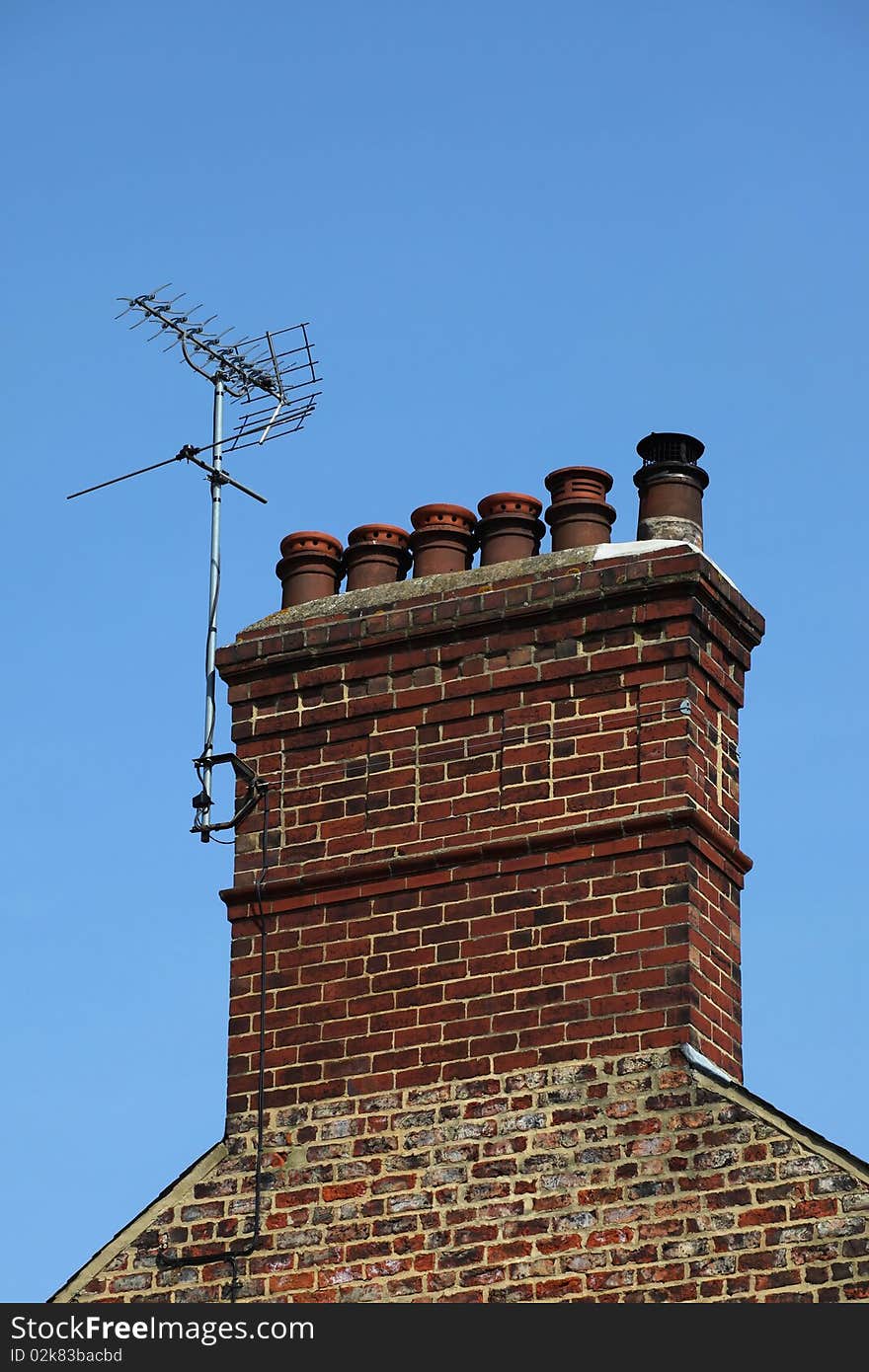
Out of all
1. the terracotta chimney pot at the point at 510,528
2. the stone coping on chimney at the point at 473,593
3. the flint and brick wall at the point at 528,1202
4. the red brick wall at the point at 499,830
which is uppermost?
the terracotta chimney pot at the point at 510,528

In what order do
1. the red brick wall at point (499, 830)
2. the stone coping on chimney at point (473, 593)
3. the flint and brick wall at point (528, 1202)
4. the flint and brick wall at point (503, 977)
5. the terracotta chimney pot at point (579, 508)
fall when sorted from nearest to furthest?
1. the flint and brick wall at point (528, 1202)
2. the flint and brick wall at point (503, 977)
3. the red brick wall at point (499, 830)
4. the stone coping on chimney at point (473, 593)
5. the terracotta chimney pot at point (579, 508)

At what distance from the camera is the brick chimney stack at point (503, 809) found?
12.6 metres

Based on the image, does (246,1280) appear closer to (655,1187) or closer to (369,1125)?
(369,1125)

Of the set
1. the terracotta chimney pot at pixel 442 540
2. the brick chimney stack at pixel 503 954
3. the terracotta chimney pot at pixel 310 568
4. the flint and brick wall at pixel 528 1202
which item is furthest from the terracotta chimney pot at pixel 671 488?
the flint and brick wall at pixel 528 1202

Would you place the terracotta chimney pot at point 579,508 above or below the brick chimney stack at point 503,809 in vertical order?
above

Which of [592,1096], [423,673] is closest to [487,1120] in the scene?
[592,1096]

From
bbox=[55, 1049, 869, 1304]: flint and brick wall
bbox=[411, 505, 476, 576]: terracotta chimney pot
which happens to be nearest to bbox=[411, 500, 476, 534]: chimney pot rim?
bbox=[411, 505, 476, 576]: terracotta chimney pot

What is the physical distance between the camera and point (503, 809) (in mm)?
13000

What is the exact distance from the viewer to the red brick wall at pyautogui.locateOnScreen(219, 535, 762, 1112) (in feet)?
41.2

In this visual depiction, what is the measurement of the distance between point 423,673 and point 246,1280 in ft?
9.38

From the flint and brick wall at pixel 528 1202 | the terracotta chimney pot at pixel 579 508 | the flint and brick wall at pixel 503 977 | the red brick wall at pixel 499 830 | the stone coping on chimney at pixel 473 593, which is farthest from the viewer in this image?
the terracotta chimney pot at pixel 579 508

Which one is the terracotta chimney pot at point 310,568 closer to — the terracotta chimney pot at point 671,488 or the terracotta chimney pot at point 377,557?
the terracotta chimney pot at point 377,557

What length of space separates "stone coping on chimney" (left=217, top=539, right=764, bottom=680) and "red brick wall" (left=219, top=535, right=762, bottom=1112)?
0.05 feet

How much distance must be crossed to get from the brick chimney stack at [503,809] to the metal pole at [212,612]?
154mm
